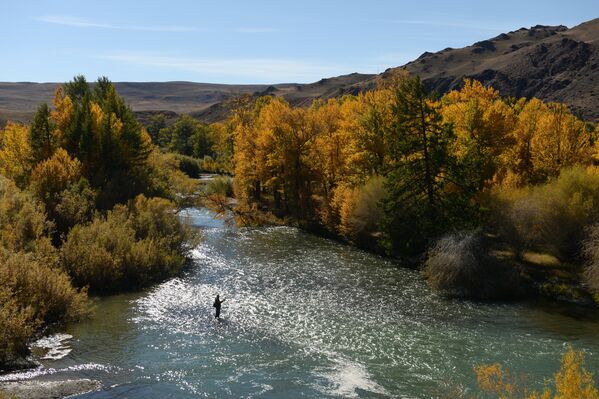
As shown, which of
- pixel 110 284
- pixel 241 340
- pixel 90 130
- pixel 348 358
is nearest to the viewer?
pixel 348 358

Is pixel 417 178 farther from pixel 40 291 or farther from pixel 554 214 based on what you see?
pixel 40 291

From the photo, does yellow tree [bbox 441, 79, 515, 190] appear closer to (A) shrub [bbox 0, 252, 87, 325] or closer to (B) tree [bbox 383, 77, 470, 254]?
(B) tree [bbox 383, 77, 470, 254]

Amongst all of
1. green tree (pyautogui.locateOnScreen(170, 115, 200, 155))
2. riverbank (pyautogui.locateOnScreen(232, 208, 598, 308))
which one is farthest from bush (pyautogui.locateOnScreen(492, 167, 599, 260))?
green tree (pyautogui.locateOnScreen(170, 115, 200, 155))

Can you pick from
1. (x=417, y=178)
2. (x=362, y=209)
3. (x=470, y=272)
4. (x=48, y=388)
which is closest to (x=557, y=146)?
(x=417, y=178)

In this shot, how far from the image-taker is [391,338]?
25.2 meters

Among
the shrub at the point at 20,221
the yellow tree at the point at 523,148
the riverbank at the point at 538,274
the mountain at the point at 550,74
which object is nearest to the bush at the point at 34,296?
the shrub at the point at 20,221

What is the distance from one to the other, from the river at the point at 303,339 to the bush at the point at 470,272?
124 cm

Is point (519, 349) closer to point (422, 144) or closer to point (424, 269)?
point (424, 269)

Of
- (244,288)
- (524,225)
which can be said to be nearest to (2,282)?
(244,288)

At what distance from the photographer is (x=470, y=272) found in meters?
32.1

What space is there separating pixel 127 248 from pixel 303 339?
48.4 ft

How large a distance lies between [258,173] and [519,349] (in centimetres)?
3848

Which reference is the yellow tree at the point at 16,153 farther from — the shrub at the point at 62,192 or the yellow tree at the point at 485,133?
the yellow tree at the point at 485,133

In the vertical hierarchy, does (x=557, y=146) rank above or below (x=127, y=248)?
above
